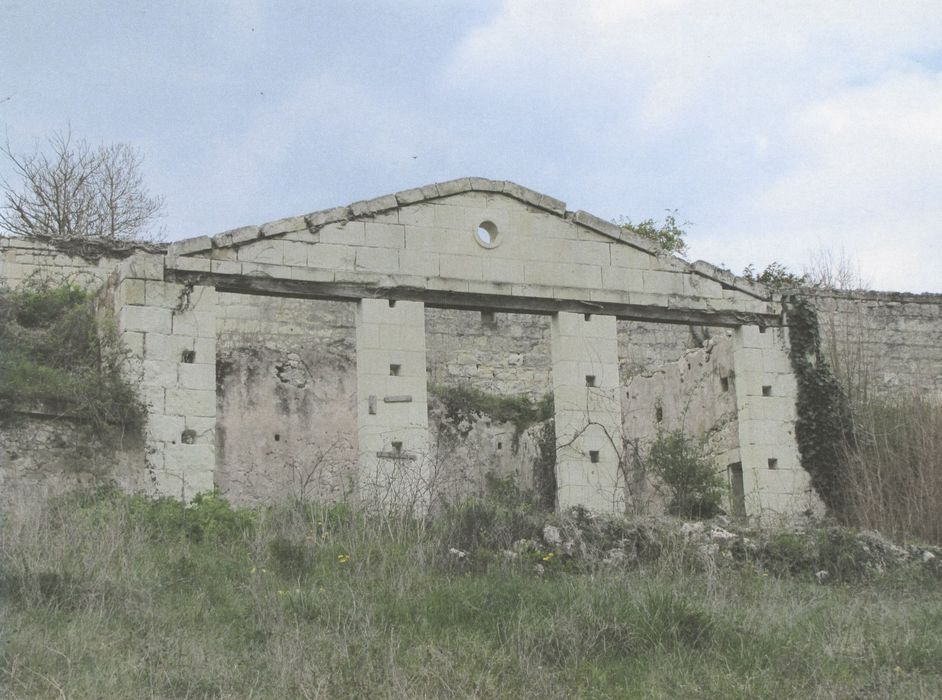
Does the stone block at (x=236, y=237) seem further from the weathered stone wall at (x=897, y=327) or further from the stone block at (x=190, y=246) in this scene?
the weathered stone wall at (x=897, y=327)

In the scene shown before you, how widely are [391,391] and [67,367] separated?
389cm

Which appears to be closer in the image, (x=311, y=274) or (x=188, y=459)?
(x=188, y=459)

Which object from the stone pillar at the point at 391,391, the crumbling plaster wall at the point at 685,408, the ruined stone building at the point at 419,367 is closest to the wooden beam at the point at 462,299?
the ruined stone building at the point at 419,367

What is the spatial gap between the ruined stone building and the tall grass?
801 millimetres

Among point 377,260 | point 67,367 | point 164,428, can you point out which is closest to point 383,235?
point 377,260

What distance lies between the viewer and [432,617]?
29.1 feet

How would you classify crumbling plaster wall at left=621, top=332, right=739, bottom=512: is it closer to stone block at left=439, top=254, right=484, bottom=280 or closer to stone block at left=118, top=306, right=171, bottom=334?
stone block at left=439, top=254, right=484, bottom=280

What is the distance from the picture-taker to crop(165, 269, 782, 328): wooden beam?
15.2 m

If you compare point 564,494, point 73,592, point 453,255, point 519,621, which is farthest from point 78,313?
point 519,621

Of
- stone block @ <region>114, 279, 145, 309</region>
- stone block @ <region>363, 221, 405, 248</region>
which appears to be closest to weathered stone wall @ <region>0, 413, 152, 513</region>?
stone block @ <region>114, 279, 145, 309</region>

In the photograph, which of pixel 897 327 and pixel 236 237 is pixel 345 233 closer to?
pixel 236 237

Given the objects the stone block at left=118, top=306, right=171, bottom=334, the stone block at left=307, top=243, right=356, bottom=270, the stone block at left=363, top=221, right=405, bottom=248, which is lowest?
the stone block at left=118, top=306, right=171, bottom=334

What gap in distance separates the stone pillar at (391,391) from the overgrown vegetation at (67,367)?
8.38 ft

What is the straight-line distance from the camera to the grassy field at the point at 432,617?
754cm
